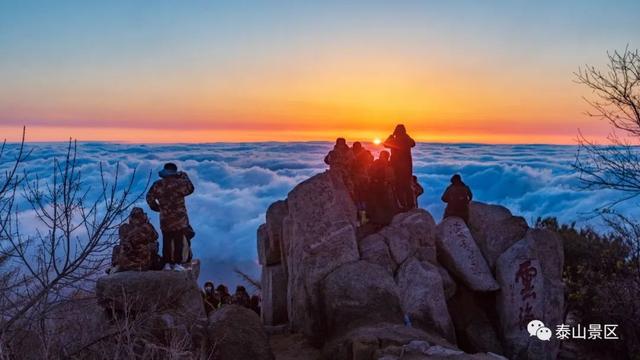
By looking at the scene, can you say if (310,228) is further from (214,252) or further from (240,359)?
(214,252)

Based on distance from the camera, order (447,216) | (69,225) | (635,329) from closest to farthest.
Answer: (69,225) → (635,329) → (447,216)

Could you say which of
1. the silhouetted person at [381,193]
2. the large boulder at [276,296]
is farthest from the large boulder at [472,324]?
the large boulder at [276,296]

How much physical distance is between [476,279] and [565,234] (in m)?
7.00

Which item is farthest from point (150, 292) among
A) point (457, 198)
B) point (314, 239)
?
point (457, 198)

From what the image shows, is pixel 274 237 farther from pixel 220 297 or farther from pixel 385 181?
pixel 385 181

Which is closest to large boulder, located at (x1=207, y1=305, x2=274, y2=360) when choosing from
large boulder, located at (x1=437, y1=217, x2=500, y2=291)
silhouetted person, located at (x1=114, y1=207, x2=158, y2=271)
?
silhouetted person, located at (x1=114, y1=207, x2=158, y2=271)

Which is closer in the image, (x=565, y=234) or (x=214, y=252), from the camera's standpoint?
(x=565, y=234)

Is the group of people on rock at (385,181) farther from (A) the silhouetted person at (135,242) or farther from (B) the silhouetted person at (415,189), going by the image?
(A) the silhouetted person at (135,242)

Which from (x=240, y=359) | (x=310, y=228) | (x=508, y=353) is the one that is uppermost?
(x=310, y=228)

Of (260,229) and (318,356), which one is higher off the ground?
(260,229)

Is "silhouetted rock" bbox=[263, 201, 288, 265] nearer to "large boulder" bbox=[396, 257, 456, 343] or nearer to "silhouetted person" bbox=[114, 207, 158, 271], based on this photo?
"large boulder" bbox=[396, 257, 456, 343]

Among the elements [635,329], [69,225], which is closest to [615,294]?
[635,329]

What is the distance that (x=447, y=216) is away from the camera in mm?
14180

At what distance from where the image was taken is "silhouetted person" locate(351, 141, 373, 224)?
14.1 m
